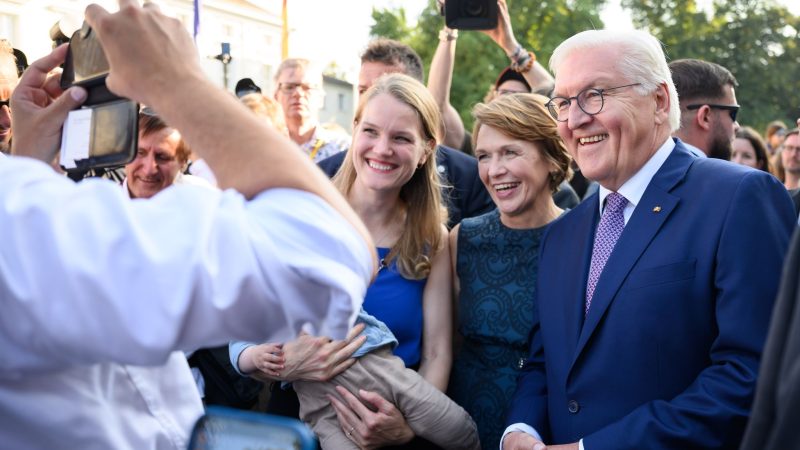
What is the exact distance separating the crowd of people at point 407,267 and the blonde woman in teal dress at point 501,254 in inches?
0.4

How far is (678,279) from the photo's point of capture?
8.02 ft

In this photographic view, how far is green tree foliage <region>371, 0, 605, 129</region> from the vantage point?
2859cm

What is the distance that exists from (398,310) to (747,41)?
4007 centimetres

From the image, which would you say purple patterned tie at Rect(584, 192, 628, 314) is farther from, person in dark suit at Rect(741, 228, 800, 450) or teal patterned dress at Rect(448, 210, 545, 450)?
person in dark suit at Rect(741, 228, 800, 450)

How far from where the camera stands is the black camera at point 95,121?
55.0 inches

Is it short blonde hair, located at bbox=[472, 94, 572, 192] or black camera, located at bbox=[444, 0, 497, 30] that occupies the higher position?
black camera, located at bbox=[444, 0, 497, 30]

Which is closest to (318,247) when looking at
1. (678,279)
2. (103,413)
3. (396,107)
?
(103,413)

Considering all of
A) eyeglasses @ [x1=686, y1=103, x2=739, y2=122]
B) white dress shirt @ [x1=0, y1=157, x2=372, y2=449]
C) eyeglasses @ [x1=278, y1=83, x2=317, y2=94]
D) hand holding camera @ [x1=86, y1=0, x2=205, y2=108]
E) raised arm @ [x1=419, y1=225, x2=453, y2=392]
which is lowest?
raised arm @ [x1=419, y1=225, x2=453, y2=392]

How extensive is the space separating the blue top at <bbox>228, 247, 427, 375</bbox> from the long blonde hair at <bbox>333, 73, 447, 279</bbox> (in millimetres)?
51

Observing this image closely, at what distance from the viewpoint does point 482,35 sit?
29.5 meters

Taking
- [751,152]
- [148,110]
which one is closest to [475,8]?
[148,110]

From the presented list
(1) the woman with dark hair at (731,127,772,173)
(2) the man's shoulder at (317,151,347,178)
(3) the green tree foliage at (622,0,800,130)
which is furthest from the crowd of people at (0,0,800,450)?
(3) the green tree foliage at (622,0,800,130)

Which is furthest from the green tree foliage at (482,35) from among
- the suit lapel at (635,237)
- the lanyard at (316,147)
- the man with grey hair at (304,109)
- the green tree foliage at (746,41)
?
the suit lapel at (635,237)

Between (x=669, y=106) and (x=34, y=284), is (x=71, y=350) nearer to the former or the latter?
(x=34, y=284)
